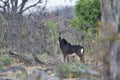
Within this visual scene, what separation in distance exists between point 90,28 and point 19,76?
919 centimetres

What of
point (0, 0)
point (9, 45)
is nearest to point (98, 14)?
point (9, 45)

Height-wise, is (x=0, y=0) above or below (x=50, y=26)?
above

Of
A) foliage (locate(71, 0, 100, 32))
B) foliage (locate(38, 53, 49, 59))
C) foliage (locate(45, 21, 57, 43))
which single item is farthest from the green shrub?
foliage (locate(71, 0, 100, 32))

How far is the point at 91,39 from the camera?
19750mm

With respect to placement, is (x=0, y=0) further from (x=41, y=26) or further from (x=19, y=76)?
(x=19, y=76)

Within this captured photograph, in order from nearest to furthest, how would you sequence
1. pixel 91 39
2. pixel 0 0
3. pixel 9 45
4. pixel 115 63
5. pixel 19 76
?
pixel 115 63 → pixel 19 76 → pixel 91 39 → pixel 9 45 → pixel 0 0

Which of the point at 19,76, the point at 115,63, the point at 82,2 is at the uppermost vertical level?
the point at 82,2

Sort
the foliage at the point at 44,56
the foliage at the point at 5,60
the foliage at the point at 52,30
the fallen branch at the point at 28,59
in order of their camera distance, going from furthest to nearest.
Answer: the foliage at the point at 52,30 < the foliage at the point at 44,56 < the fallen branch at the point at 28,59 < the foliage at the point at 5,60

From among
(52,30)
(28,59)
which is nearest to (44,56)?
(52,30)

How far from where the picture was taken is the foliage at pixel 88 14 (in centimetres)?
1980

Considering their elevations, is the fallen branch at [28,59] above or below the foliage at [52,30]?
below

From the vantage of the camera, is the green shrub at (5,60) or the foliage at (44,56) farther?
the foliage at (44,56)

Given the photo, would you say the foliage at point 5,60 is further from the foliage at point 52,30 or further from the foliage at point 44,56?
the foliage at point 52,30

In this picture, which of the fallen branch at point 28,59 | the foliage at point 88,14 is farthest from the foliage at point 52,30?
the fallen branch at point 28,59
